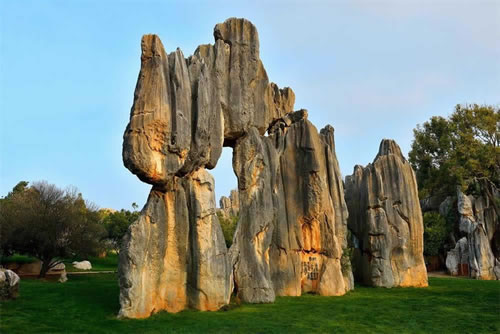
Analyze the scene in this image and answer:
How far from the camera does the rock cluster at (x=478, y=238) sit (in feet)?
117

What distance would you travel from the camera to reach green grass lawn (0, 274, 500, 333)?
1319 centimetres

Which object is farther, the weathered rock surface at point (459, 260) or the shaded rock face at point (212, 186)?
the weathered rock surface at point (459, 260)

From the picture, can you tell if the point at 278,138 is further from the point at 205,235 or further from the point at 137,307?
the point at 137,307

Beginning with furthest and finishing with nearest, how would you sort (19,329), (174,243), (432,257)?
1. (432,257)
2. (174,243)
3. (19,329)

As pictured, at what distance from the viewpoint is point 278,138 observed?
81.5ft

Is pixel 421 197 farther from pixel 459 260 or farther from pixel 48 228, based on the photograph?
pixel 48 228

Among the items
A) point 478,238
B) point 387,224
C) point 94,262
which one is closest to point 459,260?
point 478,238

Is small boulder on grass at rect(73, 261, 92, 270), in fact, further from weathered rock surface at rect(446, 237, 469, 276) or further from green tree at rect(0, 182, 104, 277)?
weathered rock surface at rect(446, 237, 469, 276)

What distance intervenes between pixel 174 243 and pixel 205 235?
43.7 inches

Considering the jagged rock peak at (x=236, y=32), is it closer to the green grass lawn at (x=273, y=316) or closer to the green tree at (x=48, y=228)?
the green grass lawn at (x=273, y=316)

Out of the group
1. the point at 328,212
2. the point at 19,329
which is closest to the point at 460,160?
the point at 328,212

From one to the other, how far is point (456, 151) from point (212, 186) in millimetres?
29510

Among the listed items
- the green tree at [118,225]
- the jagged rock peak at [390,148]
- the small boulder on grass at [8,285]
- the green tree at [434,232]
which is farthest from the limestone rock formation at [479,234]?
the green tree at [118,225]

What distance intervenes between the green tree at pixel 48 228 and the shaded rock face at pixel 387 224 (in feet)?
58.7
